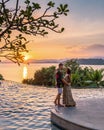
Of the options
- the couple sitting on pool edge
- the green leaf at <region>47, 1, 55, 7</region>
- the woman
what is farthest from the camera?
the woman

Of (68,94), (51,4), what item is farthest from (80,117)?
(51,4)

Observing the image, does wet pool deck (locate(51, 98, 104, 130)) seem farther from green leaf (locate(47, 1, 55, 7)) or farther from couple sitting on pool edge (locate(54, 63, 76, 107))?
green leaf (locate(47, 1, 55, 7))

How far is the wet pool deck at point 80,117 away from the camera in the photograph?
11.5 metres

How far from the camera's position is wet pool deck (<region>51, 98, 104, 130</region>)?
11517mm

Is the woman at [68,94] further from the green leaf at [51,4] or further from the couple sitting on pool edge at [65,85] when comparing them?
the green leaf at [51,4]

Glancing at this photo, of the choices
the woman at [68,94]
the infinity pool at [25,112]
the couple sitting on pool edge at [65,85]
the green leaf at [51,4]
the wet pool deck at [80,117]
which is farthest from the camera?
the woman at [68,94]

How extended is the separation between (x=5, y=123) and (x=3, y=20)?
30.4 feet

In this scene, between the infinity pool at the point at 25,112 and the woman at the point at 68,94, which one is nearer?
the infinity pool at the point at 25,112

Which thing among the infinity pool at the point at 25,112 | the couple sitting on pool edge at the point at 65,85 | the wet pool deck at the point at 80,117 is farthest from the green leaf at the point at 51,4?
the couple sitting on pool edge at the point at 65,85

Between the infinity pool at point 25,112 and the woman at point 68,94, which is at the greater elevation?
the woman at point 68,94

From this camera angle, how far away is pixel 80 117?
12.9 m

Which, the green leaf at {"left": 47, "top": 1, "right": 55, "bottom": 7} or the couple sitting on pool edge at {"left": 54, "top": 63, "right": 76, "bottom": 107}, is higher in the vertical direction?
the green leaf at {"left": 47, "top": 1, "right": 55, "bottom": 7}

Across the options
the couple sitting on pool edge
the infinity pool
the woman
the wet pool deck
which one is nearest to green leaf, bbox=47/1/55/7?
the wet pool deck

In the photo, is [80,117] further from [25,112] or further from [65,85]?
[25,112]
